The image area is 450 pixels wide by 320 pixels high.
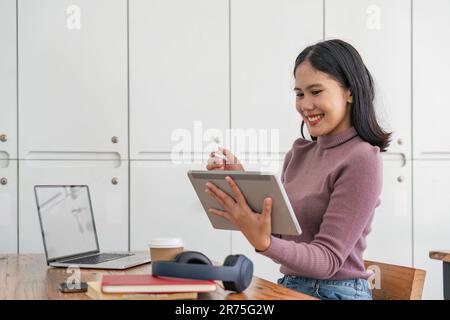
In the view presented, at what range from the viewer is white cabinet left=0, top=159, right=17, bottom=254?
2.78 m

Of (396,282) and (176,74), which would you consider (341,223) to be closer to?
(396,282)

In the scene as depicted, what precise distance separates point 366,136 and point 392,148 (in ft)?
4.93

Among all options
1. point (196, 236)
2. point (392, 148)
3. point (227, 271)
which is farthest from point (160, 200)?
point (227, 271)

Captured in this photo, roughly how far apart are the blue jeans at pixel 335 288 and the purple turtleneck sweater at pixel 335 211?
0.02 metres

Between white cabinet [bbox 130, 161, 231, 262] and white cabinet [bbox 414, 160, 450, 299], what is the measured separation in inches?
35.8

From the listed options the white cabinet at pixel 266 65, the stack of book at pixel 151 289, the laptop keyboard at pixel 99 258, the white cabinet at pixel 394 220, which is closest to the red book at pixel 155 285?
the stack of book at pixel 151 289

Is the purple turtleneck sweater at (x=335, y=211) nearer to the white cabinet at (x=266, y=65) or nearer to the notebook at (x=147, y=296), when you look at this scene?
the notebook at (x=147, y=296)

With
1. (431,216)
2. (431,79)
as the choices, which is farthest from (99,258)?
(431,79)

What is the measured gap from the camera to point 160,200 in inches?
116

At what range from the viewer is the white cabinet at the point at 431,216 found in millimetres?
3193

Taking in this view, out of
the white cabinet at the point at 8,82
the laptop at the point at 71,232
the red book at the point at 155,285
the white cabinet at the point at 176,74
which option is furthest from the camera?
the white cabinet at the point at 176,74

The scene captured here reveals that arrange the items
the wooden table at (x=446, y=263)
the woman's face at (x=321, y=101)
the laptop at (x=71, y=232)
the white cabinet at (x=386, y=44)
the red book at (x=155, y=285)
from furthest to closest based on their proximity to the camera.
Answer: the white cabinet at (x=386, y=44)
the wooden table at (x=446, y=263)
the laptop at (x=71, y=232)
the woman's face at (x=321, y=101)
the red book at (x=155, y=285)

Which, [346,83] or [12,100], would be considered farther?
[12,100]

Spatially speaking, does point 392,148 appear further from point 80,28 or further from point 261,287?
point 261,287
